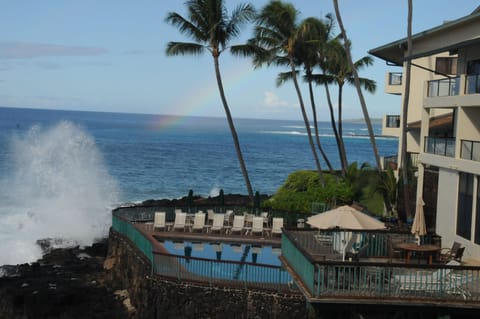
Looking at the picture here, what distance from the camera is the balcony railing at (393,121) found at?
38.7 metres

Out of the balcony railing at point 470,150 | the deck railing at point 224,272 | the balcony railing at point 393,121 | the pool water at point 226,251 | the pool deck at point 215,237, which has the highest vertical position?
the balcony railing at point 393,121

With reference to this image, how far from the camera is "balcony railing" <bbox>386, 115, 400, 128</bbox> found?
127 ft

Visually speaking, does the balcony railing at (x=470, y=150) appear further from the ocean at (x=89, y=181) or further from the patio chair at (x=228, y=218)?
the ocean at (x=89, y=181)

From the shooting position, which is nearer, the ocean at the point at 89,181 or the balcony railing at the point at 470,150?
the balcony railing at the point at 470,150

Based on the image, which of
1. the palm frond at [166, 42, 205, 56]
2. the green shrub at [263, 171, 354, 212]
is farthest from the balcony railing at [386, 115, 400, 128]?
the palm frond at [166, 42, 205, 56]

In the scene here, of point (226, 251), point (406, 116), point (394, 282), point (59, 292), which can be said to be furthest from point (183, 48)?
point (394, 282)

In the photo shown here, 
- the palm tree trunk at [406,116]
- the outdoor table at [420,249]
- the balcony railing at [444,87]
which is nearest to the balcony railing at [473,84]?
the balcony railing at [444,87]

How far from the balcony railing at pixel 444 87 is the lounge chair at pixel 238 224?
30.5 feet

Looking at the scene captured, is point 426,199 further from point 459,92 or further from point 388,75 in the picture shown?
point 388,75

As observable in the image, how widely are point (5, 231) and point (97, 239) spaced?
8269mm

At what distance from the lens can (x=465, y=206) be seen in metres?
19.5

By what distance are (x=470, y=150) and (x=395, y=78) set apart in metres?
20.5

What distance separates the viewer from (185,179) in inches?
3324

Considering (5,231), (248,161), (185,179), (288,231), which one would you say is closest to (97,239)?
(5,231)
